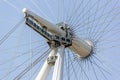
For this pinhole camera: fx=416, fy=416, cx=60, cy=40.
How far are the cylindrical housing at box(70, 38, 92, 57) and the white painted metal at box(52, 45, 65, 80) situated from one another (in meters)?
1.17

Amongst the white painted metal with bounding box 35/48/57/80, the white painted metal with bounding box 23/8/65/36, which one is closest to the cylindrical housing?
the white painted metal with bounding box 23/8/65/36

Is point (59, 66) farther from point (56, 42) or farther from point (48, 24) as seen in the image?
point (48, 24)

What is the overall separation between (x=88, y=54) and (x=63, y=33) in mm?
2526

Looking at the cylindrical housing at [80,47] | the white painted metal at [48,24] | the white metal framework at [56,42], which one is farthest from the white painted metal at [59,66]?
the cylindrical housing at [80,47]

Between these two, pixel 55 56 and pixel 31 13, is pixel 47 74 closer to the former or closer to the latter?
pixel 55 56

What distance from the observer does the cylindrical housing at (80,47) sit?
2839 centimetres

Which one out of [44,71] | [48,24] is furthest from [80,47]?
[44,71]

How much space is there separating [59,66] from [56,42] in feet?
6.27

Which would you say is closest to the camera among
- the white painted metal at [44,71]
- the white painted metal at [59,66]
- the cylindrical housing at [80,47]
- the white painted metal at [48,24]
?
the white painted metal at [59,66]

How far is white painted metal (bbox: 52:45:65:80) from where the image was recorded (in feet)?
84.5

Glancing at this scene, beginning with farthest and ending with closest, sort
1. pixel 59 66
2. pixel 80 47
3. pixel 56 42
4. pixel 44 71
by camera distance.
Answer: pixel 80 47 → pixel 56 42 → pixel 44 71 → pixel 59 66

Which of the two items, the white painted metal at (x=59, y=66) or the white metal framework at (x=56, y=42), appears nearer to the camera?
the white painted metal at (x=59, y=66)

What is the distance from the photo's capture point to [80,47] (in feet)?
94.3

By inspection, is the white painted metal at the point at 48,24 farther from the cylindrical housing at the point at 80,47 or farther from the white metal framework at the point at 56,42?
the cylindrical housing at the point at 80,47
